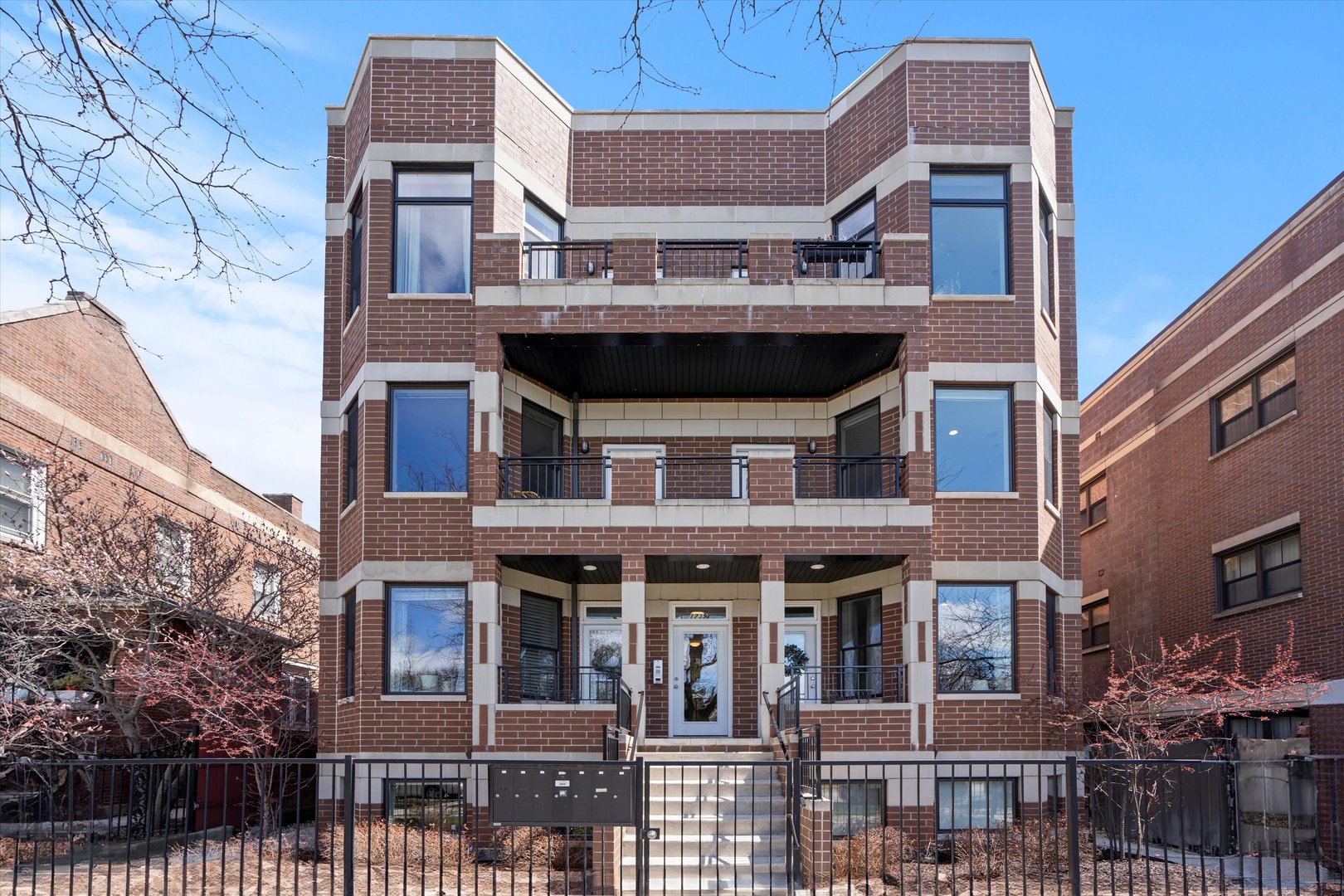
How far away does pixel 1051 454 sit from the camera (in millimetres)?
21938


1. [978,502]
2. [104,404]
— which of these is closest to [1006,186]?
[978,502]

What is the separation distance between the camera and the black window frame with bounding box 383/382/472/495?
67.6 ft

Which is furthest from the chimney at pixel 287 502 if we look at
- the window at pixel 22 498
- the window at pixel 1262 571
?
the window at pixel 1262 571

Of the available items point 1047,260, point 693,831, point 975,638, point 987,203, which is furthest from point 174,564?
point 1047,260

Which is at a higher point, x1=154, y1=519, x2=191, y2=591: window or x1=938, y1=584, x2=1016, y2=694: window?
x1=154, y1=519, x2=191, y2=591: window

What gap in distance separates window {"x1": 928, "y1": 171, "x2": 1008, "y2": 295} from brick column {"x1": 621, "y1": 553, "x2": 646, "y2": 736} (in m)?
6.42

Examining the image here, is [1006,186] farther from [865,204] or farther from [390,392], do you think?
[390,392]

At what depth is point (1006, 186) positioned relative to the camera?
21.0 metres

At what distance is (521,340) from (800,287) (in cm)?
435

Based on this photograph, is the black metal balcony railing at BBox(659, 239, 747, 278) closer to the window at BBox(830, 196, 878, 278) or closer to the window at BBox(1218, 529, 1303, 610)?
the window at BBox(830, 196, 878, 278)

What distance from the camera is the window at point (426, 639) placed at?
20.2 m

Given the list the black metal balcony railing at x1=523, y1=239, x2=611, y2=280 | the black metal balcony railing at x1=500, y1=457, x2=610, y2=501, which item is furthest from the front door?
the black metal balcony railing at x1=523, y1=239, x2=611, y2=280

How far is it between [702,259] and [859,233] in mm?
2683

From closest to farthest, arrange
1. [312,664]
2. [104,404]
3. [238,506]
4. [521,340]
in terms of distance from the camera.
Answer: [521,340], [104,404], [312,664], [238,506]
